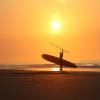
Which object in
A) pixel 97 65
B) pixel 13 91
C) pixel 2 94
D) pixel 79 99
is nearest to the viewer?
pixel 79 99

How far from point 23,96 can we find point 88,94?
4136 mm

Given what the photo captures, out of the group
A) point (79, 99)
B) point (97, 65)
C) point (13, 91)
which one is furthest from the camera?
point (97, 65)

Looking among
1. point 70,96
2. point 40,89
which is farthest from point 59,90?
point 70,96

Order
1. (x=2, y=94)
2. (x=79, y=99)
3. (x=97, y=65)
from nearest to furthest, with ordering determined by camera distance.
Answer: (x=79, y=99), (x=2, y=94), (x=97, y=65)

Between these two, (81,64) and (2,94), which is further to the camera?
(81,64)

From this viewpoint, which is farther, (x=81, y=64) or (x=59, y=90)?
(x=81, y=64)

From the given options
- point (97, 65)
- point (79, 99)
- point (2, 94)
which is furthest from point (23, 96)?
point (97, 65)

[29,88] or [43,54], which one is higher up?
[43,54]

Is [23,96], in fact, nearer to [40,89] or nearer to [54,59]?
[40,89]

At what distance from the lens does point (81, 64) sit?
102m

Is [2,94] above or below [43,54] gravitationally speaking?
below

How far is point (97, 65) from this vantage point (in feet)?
326

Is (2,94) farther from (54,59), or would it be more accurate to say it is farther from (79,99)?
(54,59)

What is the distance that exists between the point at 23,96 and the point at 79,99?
345cm
